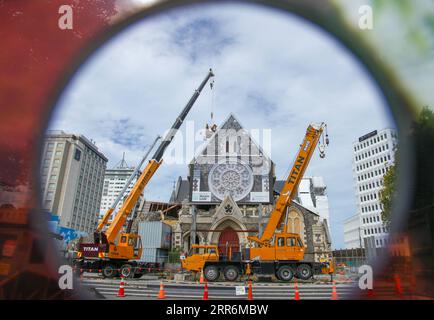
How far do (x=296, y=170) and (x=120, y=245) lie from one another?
8972 mm

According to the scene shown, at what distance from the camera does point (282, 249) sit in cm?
1254

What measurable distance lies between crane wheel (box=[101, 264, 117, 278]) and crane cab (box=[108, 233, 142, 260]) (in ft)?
1.74

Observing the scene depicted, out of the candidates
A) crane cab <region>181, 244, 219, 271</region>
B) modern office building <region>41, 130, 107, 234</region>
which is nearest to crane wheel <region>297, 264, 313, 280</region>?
crane cab <region>181, 244, 219, 271</region>

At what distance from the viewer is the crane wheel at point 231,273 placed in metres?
12.6

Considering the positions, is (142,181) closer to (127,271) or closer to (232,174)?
(127,271)

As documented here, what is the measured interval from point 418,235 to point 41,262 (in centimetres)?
755

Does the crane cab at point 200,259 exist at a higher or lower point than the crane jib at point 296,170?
lower

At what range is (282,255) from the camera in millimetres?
12555

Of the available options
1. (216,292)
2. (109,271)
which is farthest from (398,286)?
(109,271)

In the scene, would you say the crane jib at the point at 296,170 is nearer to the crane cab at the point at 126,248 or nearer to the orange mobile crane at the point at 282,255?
the orange mobile crane at the point at 282,255

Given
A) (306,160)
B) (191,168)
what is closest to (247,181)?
(191,168)

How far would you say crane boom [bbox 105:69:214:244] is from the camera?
1349cm

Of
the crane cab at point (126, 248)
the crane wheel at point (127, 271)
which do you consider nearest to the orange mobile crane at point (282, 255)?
the crane wheel at point (127, 271)
